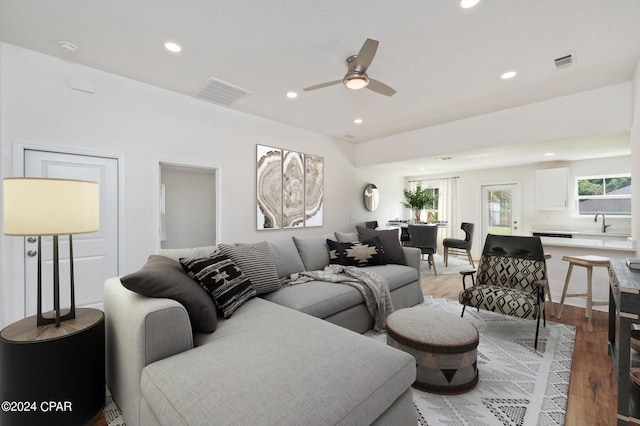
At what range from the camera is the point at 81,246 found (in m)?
2.78

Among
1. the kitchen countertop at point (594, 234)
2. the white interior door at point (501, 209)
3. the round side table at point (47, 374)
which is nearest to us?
the round side table at point (47, 374)

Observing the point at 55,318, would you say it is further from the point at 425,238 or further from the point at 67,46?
the point at 425,238

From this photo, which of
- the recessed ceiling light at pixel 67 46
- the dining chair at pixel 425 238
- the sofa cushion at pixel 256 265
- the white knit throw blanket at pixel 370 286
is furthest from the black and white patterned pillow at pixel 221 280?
the dining chair at pixel 425 238

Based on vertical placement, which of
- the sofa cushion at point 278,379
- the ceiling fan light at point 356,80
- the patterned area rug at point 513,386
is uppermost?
the ceiling fan light at point 356,80

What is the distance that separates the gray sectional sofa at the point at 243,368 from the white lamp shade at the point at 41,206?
0.47m

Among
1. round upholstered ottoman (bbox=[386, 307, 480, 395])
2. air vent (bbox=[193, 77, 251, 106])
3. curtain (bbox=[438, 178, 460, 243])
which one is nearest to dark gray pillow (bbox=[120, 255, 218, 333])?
round upholstered ottoman (bbox=[386, 307, 480, 395])

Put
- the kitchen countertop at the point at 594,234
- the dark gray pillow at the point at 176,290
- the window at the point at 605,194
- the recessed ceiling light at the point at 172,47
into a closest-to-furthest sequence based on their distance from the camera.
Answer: the dark gray pillow at the point at 176,290 → the recessed ceiling light at the point at 172,47 → the kitchen countertop at the point at 594,234 → the window at the point at 605,194

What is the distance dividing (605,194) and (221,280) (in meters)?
6.68

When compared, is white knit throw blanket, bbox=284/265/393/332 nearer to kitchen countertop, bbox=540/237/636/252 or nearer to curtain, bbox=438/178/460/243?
kitchen countertop, bbox=540/237/636/252

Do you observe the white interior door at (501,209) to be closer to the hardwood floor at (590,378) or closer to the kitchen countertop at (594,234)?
the kitchen countertop at (594,234)

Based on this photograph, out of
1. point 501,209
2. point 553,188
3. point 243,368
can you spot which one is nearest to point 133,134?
point 243,368

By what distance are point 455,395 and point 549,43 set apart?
2.96m

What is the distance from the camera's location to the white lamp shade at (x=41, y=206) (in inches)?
53.2

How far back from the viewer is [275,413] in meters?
0.89
